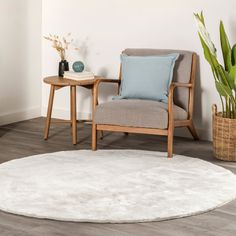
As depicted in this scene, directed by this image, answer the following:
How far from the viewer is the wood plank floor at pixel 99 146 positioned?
2904 mm

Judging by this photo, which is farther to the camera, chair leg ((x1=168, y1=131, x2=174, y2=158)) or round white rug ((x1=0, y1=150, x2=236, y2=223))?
chair leg ((x1=168, y1=131, x2=174, y2=158))

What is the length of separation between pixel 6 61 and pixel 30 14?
1.68ft

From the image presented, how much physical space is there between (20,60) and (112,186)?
2340mm

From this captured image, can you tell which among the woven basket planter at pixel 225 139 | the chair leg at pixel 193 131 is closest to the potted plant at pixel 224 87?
the woven basket planter at pixel 225 139

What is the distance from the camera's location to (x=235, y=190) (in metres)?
3.55

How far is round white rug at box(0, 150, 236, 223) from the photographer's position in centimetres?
314

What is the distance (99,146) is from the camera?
4664 mm

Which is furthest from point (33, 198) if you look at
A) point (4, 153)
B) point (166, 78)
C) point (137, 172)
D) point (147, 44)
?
point (147, 44)

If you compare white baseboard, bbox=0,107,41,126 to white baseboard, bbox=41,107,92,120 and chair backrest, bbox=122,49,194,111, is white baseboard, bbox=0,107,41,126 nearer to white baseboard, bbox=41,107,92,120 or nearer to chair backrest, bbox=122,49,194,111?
white baseboard, bbox=41,107,92,120

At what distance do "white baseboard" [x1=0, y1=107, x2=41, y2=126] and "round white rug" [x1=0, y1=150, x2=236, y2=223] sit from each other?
1.23 meters

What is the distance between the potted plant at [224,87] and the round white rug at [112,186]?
9.2 inches

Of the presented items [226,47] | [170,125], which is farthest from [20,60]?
[226,47]

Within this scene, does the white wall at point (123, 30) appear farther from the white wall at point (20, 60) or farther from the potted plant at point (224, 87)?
the potted plant at point (224, 87)

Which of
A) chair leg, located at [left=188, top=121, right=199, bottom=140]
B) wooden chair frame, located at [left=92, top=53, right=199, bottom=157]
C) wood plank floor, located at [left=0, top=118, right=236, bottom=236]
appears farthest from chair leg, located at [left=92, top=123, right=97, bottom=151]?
chair leg, located at [left=188, top=121, right=199, bottom=140]
